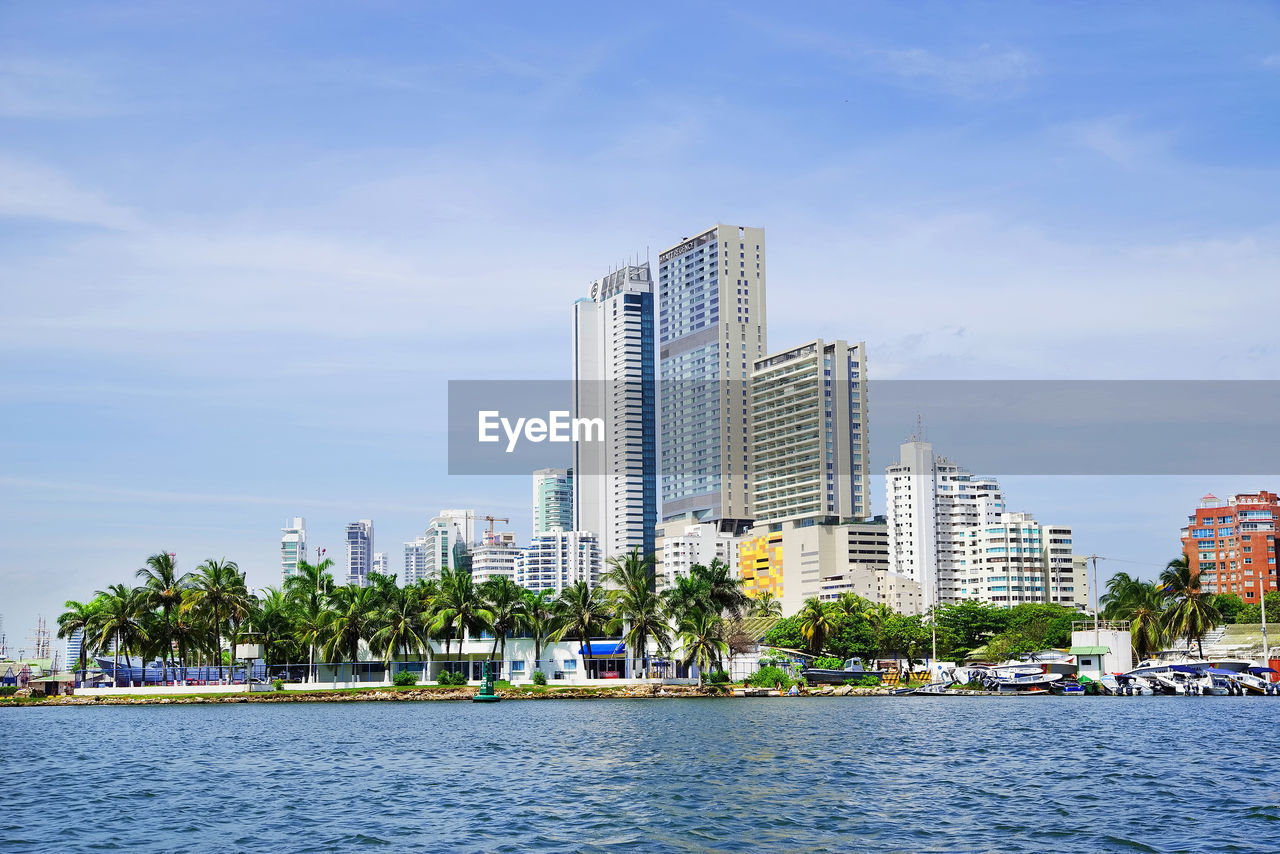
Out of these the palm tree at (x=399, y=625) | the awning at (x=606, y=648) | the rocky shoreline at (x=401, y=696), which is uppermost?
the palm tree at (x=399, y=625)

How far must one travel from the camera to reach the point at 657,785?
124ft

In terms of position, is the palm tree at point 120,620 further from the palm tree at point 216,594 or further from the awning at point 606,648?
the awning at point 606,648

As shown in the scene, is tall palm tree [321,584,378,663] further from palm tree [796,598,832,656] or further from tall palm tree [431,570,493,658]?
palm tree [796,598,832,656]

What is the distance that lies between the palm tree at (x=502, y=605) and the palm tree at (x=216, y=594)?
2180 cm

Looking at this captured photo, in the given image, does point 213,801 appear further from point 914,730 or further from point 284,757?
point 914,730

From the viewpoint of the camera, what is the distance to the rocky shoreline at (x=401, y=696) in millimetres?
101000

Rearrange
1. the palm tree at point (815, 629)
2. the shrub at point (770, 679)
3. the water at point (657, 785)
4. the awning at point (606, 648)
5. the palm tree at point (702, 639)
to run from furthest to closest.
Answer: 1. the palm tree at point (815, 629)
2. the awning at point (606, 648)
3. the shrub at point (770, 679)
4. the palm tree at point (702, 639)
5. the water at point (657, 785)

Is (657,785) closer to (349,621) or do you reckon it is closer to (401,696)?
(401,696)

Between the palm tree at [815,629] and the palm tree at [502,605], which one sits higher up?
the palm tree at [502,605]

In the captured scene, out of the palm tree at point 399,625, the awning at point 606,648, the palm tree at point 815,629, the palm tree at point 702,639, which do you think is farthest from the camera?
the palm tree at point 815,629

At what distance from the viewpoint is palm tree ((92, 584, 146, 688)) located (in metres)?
105

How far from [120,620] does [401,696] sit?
2592 cm

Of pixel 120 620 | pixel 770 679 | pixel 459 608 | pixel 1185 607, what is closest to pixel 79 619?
pixel 120 620

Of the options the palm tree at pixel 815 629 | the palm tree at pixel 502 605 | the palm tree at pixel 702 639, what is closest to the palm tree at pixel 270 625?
the palm tree at pixel 502 605
